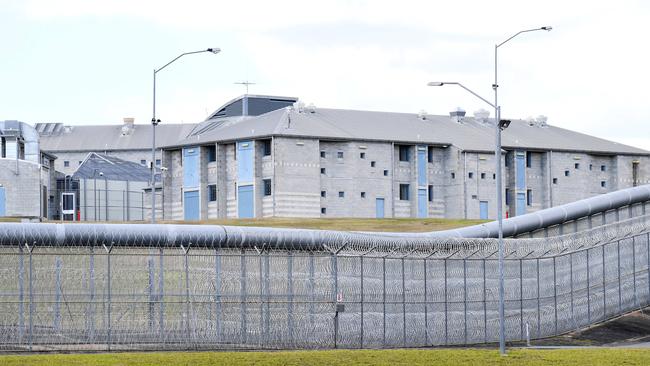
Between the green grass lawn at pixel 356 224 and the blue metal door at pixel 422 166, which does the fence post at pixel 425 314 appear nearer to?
the green grass lawn at pixel 356 224

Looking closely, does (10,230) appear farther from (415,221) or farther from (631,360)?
(415,221)

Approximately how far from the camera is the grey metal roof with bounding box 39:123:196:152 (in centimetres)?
15175

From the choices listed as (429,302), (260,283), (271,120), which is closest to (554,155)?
(271,120)

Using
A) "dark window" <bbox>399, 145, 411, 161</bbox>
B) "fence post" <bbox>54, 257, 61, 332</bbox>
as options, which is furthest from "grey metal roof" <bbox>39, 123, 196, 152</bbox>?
"fence post" <bbox>54, 257, 61, 332</bbox>

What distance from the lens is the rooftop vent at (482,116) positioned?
119m

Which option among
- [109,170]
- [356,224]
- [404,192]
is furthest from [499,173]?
[109,170]

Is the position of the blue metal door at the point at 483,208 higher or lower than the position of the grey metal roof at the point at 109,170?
lower

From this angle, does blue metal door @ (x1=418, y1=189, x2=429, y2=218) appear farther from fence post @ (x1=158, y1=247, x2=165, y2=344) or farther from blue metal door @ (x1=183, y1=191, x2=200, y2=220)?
fence post @ (x1=158, y1=247, x2=165, y2=344)

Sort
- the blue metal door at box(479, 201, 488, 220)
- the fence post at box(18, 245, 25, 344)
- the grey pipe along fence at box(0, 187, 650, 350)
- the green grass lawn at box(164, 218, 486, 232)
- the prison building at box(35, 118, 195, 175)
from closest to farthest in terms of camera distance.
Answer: the fence post at box(18, 245, 25, 344) → the grey pipe along fence at box(0, 187, 650, 350) → the green grass lawn at box(164, 218, 486, 232) → the blue metal door at box(479, 201, 488, 220) → the prison building at box(35, 118, 195, 175)

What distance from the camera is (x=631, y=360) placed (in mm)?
39344

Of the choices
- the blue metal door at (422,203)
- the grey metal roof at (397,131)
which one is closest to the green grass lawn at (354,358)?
the grey metal roof at (397,131)

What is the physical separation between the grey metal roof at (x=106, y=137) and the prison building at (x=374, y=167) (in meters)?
38.2

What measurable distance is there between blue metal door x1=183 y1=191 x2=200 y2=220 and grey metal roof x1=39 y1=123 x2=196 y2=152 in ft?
153

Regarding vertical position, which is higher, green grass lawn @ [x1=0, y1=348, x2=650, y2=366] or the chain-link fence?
the chain-link fence
